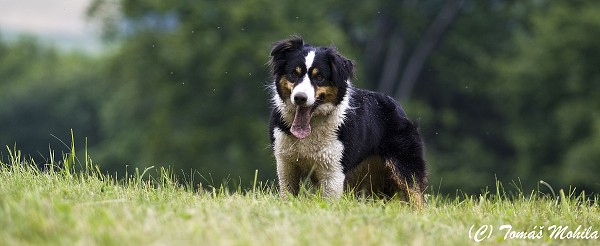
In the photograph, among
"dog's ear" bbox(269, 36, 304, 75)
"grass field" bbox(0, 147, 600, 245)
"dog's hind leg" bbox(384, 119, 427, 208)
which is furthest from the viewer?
"dog's hind leg" bbox(384, 119, 427, 208)

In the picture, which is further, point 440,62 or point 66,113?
point 66,113

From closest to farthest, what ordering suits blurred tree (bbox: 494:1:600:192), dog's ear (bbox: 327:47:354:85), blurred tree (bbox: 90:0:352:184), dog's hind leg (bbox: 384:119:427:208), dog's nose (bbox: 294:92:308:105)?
dog's nose (bbox: 294:92:308:105)
dog's ear (bbox: 327:47:354:85)
dog's hind leg (bbox: 384:119:427:208)
blurred tree (bbox: 90:0:352:184)
blurred tree (bbox: 494:1:600:192)

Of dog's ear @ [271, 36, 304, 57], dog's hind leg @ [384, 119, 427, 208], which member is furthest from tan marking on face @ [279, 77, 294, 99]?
dog's hind leg @ [384, 119, 427, 208]

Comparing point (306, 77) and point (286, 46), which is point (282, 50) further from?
point (306, 77)

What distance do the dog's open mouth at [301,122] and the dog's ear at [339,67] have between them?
0.32 m

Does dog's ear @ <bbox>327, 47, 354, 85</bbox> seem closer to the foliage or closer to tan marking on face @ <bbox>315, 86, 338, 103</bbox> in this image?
tan marking on face @ <bbox>315, 86, 338, 103</bbox>

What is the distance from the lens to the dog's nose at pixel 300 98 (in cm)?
771

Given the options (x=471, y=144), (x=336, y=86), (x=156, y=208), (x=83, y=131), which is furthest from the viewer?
(x=83, y=131)

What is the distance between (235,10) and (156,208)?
2315cm

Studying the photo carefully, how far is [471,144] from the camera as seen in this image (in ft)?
108

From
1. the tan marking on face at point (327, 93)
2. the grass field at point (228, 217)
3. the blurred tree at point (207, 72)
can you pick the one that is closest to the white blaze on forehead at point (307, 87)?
the tan marking on face at point (327, 93)

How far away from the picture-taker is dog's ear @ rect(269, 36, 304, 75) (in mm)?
A: 8125

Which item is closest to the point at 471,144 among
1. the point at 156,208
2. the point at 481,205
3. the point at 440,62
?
the point at 440,62

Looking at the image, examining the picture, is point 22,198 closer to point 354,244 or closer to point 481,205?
point 354,244
